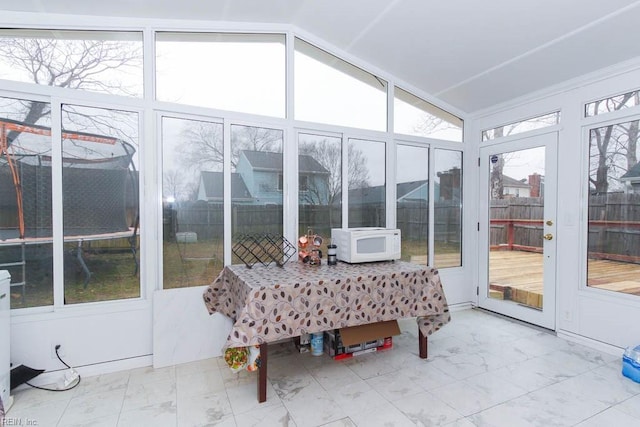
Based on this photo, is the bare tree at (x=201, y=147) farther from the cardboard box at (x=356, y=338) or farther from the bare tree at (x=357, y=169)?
the cardboard box at (x=356, y=338)

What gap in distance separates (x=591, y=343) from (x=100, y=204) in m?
4.57

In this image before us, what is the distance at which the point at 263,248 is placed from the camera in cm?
319

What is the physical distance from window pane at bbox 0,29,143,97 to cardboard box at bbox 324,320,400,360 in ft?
8.67

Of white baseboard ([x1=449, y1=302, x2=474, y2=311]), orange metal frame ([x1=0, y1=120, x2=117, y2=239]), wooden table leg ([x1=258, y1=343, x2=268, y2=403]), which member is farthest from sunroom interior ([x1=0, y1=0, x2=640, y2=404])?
wooden table leg ([x1=258, y1=343, x2=268, y2=403])

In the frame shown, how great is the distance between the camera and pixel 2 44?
2.47m

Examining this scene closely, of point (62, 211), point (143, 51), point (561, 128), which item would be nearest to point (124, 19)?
point (143, 51)

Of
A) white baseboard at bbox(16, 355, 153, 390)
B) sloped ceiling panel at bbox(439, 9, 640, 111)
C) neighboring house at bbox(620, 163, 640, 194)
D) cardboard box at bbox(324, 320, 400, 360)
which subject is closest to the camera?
white baseboard at bbox(16, 355, 153, 390)

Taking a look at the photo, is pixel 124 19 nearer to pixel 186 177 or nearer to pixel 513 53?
pixel 186 177

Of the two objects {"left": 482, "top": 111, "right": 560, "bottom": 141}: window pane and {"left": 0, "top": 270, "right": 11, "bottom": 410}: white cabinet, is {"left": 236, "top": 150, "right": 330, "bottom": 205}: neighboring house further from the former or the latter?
{"left": 482, "top": 111, "right": 560, "bottom": 141}: window pane

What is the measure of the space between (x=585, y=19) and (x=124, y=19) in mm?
3651

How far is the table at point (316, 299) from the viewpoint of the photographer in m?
2.14

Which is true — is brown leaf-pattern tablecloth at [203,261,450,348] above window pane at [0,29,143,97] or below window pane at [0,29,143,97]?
below

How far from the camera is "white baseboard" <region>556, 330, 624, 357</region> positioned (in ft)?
9.60

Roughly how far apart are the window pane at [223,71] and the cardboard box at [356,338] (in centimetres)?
215
